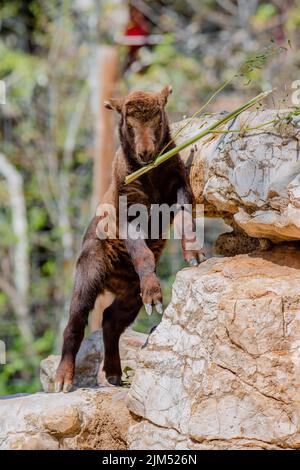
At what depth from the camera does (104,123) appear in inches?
414

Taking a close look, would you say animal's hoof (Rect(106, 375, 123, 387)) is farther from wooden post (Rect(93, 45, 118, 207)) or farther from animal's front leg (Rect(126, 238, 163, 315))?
wooden post (Rect(93, 45, 118, 207))

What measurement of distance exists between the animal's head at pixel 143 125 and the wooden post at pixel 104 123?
397 cm

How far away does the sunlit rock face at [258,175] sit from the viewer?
15.8ft

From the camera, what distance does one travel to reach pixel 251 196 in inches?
199

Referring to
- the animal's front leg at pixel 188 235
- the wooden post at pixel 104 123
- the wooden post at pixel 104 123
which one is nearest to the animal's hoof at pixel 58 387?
the animal's front leg at pixel 188 235

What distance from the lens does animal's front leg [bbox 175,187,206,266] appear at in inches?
222

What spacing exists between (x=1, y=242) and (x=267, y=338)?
8142mm

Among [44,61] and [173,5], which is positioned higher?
[173,5]

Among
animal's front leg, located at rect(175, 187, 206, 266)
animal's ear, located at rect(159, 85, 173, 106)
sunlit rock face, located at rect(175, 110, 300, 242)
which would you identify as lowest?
animal's front leg, located at rect(175, 187, 206, 266)

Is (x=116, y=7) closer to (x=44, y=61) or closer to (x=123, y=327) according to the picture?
(x=44, y=61)

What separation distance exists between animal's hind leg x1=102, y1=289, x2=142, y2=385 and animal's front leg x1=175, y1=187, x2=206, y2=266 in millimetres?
1066

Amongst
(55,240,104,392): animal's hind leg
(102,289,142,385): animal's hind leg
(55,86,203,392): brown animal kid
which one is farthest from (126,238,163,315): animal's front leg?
(102,289,142,385): animal's hind leg
